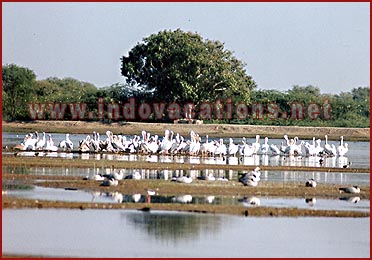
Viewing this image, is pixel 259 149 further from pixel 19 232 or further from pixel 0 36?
pixel 19 232

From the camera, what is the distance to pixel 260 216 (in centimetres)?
2236

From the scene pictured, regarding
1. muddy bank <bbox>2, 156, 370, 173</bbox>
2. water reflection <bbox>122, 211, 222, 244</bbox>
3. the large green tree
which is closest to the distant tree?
the large green tree

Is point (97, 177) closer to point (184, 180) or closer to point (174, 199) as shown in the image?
point (184, 180)

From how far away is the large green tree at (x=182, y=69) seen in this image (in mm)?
68250

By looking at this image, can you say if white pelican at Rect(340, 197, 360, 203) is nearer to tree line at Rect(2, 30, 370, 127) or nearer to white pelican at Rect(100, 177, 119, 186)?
white pelican at Rect(100, 177, 119, 186)

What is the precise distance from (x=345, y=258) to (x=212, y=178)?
10057 millimetres

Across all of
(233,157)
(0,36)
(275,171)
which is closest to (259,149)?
(233,157)

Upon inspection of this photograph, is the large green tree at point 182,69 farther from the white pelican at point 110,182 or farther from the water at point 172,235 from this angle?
the water at point 172,235

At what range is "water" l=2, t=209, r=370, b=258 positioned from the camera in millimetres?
18297

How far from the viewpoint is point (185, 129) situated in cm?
6488

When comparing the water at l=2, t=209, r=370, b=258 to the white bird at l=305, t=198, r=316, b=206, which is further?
the white bird at l=305, t=198, r=316, b=206

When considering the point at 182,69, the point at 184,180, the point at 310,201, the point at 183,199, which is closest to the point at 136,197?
the point at 183,199

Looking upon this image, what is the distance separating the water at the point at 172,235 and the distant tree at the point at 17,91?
49.8 meters

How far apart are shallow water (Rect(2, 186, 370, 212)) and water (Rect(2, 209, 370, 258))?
1.76 meters
